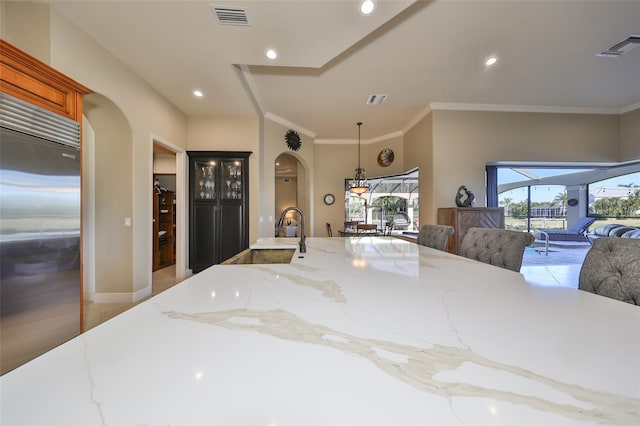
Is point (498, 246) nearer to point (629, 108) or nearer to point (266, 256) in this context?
point (266, 256)

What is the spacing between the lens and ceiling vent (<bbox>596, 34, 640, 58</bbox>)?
2.61m

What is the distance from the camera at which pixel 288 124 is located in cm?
503

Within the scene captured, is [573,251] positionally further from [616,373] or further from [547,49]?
[616,373]

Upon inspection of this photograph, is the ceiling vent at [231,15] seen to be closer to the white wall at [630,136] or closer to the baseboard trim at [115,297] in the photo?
the baseboard trim at [115,297]

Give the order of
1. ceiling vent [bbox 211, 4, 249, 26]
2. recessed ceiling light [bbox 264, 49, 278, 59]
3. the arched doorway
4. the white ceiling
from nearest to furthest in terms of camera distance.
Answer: ceiling vent [bbox 211, 4, 249, 26], the white ceiling, recessed ceiling light [bbox 264, 49, 278, 59], the arched doorway

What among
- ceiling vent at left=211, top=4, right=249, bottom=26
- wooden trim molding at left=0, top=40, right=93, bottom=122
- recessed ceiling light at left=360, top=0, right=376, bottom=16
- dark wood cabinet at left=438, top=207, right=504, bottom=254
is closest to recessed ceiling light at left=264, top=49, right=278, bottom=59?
ceiling vent at left=211, top=4, right=249, bottom=26

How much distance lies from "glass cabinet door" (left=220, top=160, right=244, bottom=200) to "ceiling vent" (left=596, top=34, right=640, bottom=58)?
503 cm

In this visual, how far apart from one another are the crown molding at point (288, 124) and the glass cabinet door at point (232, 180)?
117cm

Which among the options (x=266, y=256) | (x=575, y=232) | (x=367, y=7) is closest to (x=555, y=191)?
(x=575, y=232)

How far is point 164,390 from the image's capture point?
38 centimetres

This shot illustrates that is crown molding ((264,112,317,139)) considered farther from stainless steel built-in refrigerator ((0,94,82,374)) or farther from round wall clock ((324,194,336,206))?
stainless steel built-in refrigerator ((0,94,82,374))

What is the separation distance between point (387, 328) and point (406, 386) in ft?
0.65

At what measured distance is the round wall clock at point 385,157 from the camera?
5741 millimetres

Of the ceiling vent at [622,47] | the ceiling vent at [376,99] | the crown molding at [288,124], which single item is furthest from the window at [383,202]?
the ceiling vent at [622,47]
